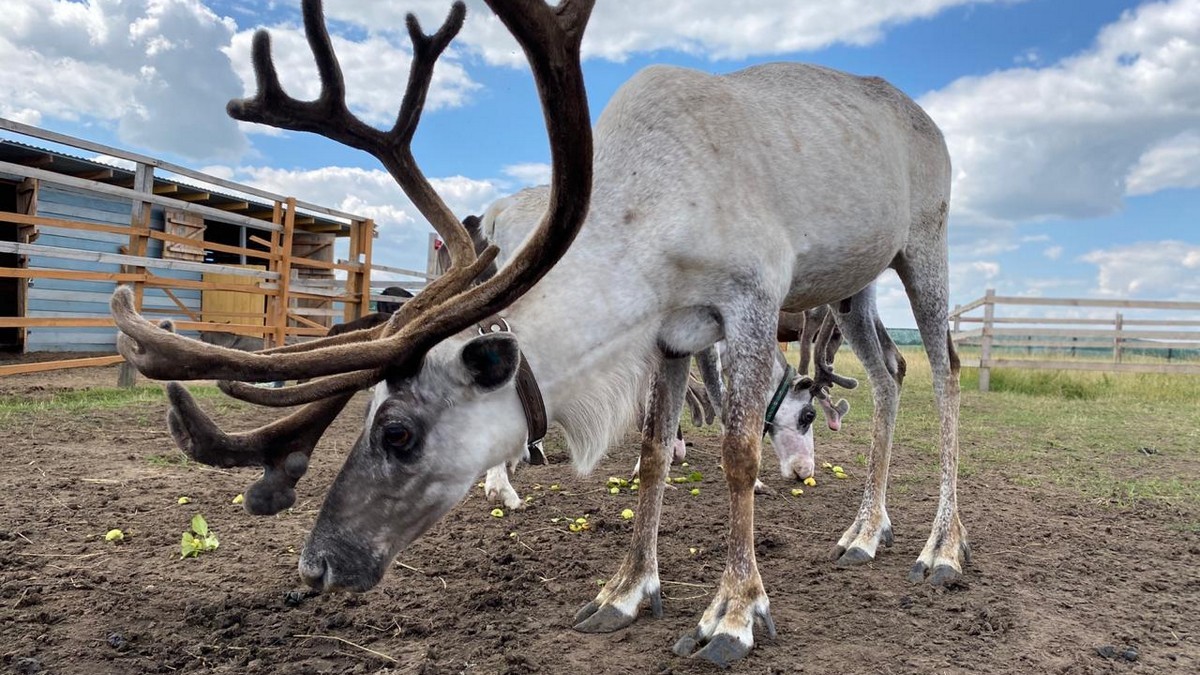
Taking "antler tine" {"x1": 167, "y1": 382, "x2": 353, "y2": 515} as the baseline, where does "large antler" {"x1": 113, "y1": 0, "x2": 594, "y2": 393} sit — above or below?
above

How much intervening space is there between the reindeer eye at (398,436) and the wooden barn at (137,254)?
27.9 feet

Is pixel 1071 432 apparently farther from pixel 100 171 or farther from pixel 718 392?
pixel 100 171

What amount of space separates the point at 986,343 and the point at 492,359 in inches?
679

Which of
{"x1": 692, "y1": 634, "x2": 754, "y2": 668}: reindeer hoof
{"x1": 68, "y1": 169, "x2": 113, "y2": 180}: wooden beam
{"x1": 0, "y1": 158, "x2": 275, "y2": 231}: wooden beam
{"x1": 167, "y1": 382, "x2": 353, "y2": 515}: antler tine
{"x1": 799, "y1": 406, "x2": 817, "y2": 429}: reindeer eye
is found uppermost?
{"x1": 68, "y1": 169, "x2": 113, "y2": 180}: wooden beam

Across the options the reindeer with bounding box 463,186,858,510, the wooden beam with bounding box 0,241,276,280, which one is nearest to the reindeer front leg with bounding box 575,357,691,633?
the reindeer with bounding box 463,186,858,510

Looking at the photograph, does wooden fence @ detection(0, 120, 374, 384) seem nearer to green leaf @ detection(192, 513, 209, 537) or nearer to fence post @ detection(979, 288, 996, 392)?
green leaf @ detection(192, 513, 209, 537)

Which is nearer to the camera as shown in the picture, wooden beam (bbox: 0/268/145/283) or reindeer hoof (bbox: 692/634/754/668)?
reindeer hoof (bbox: 692/634/754/668)

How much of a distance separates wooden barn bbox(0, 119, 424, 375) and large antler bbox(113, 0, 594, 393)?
7659mm

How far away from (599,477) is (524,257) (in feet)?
12.1

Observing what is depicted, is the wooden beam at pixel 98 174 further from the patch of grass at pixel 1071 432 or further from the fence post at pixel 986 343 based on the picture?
the fence post at pixel 986 343

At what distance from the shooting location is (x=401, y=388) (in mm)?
2811

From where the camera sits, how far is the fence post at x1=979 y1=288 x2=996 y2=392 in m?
16.6

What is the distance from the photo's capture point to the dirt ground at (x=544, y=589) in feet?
9.72

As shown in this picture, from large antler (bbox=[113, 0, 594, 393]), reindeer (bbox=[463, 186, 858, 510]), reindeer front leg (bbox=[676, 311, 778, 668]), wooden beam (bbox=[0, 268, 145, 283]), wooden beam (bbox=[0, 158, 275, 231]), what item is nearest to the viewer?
large antler (bbox=[113, 0, 594, 393])
